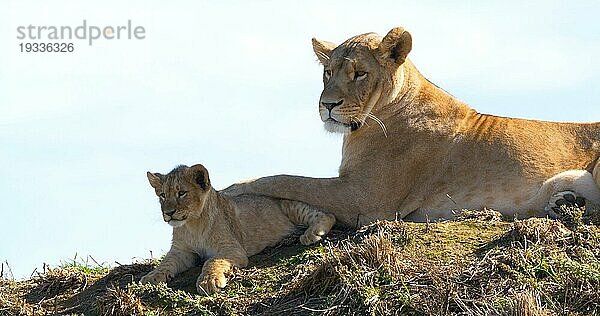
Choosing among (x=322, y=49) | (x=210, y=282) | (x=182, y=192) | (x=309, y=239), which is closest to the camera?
(x=210, y=282)

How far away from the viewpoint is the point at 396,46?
860 cm

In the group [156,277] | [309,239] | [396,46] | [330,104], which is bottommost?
[156,277]

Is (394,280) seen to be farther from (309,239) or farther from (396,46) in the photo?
(396,46)

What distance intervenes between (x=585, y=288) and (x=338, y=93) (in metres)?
2.54

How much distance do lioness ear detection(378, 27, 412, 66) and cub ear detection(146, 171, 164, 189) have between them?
81.1 inches

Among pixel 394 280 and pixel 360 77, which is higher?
pixel 360 77

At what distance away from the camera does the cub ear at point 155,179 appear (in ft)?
24.8

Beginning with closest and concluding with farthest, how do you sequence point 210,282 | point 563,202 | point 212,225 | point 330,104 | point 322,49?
1. point 210,282
2. point 212,225
3. point 563,202
4. point 330,104
5. point 322,49

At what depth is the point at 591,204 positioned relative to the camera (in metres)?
8.15

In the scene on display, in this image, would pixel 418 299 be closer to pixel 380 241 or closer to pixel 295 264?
pixel 380 241

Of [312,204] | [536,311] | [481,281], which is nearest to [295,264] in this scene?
[312,204]

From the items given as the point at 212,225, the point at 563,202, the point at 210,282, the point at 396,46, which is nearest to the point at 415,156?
the point at 396,46

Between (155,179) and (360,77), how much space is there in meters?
1.87

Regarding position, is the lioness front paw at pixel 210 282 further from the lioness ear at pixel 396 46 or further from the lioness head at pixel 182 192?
the lioness ear at pixel 396 46
